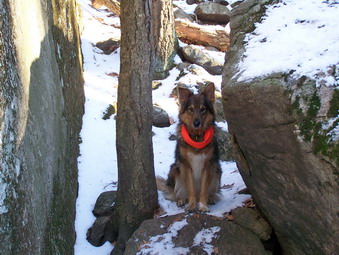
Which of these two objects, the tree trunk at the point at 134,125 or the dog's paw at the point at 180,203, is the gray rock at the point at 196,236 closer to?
the tree trunk at the point at 134,125

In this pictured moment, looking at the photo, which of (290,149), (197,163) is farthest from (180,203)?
(290,149)

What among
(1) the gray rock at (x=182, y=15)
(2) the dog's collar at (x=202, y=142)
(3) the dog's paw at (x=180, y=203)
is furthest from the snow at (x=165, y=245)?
(1) the gray rock at (x=182, y=15)

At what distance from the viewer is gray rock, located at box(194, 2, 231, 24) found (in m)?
14.9

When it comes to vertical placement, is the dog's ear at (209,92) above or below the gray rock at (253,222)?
above

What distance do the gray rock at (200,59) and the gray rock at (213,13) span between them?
4037 millimetres

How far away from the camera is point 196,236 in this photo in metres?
4.88

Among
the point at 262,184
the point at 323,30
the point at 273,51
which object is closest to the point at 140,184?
the point at 262,184

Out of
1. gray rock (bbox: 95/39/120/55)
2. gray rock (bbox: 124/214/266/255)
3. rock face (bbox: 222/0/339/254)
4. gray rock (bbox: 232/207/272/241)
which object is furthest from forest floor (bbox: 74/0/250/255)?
rock face (bbox: 222/0/339/254)

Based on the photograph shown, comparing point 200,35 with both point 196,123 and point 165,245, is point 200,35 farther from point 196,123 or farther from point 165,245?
point 165,245

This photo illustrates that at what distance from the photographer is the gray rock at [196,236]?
185 inches

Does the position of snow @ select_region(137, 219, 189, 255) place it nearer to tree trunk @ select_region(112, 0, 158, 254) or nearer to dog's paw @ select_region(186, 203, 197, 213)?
dog's paw @ select_region(186, 203, 197, 213)

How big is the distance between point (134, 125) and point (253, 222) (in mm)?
2057

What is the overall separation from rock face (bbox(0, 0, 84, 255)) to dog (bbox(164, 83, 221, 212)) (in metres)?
1.74

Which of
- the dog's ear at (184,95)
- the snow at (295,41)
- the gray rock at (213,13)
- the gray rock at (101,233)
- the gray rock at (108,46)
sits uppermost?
the snow at (295,41)
